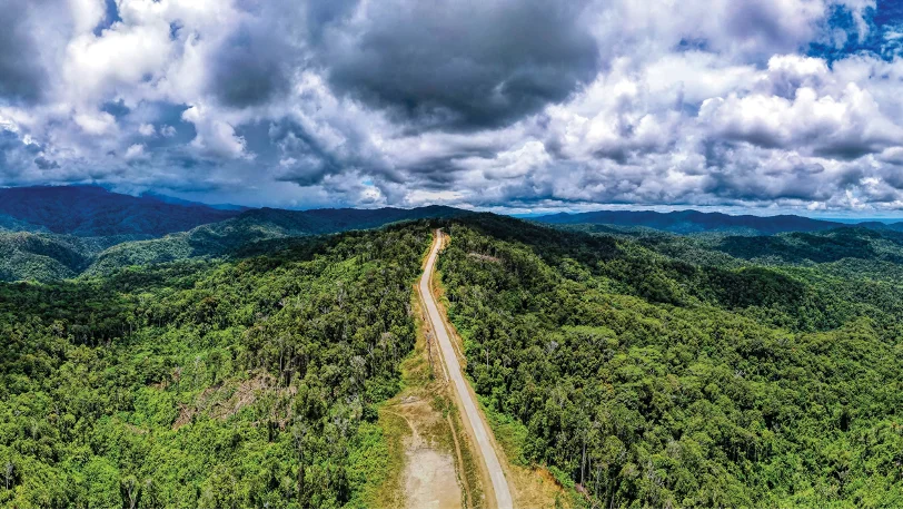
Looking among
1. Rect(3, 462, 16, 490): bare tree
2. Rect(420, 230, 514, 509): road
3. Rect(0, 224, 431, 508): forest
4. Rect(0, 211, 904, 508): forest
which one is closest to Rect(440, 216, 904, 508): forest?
Rect(0, 211, 904, 508): forest

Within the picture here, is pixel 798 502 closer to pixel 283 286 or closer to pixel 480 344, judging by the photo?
pixel 480 344

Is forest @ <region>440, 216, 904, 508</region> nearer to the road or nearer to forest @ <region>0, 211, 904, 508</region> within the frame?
forest @ <region>0, 211, 904, 508</region>

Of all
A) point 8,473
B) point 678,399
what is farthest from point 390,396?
point 8,473

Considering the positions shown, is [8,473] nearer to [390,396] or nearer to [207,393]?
[207,393]

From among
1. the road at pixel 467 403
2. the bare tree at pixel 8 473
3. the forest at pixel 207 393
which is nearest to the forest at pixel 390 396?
the bare tree at pixel 8 473

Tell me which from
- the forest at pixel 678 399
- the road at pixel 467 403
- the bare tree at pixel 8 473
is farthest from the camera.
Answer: the bare tree at pixel 8 473

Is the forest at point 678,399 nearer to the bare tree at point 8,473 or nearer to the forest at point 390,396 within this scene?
the forest at point 390,396

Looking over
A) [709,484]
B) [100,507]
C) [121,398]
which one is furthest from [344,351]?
[709,484]
